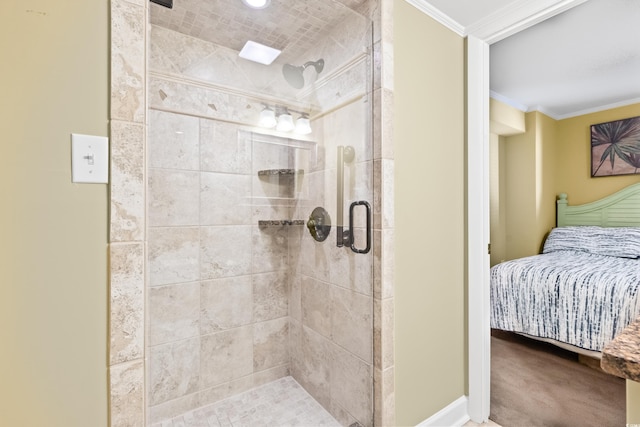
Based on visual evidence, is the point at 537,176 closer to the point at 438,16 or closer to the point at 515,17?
the point at 515,17

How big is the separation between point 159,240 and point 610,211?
3.64 meters

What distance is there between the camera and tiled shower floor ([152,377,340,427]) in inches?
64.6

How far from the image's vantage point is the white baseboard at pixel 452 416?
1.61 meters

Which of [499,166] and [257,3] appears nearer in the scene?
[257,3]

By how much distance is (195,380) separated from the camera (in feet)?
5.79

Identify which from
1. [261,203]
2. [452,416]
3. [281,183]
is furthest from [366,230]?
[452,416]

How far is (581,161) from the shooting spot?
285 centimetres
